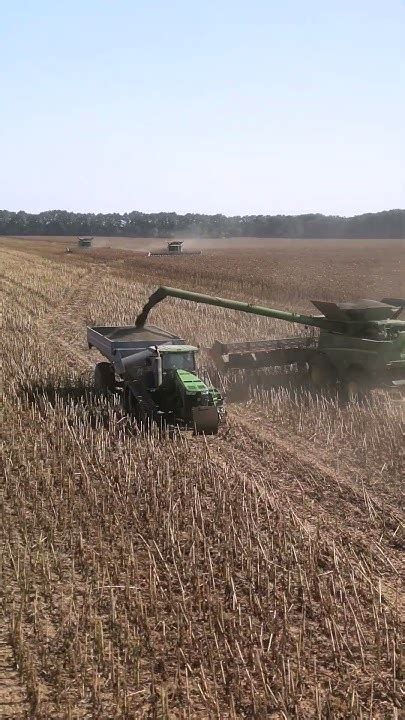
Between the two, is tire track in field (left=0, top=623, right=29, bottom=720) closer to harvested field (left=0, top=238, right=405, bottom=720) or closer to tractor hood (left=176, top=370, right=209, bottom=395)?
harvested field (left=0, top=238, right=405, bottom=720)

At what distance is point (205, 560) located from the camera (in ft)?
25.6

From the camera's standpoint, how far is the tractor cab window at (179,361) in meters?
12.8

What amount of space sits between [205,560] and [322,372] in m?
8.42

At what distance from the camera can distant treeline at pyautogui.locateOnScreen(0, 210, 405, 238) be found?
358 feet

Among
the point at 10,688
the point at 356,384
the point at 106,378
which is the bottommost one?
the point at 10,688

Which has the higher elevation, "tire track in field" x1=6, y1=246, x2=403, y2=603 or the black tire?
the black tire

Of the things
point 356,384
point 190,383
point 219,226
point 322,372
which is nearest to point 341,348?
point 322,372

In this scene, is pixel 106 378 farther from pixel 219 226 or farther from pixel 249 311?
pixel 219 226

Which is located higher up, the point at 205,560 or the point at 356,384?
the point at 356,384

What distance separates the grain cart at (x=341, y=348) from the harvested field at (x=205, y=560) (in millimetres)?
602

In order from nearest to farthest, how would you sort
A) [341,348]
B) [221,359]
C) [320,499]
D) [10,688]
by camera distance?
1. [10,688]
2. [320,499]
3. [341,348]
4. [221,359]

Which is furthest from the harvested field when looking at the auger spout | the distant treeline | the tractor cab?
the distant treeline

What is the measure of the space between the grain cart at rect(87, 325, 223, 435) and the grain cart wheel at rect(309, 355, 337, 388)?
316 centimetres

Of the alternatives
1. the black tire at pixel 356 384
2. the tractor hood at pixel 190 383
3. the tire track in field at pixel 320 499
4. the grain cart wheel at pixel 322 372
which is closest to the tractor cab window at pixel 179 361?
the tractor hood at pixel 190 383
